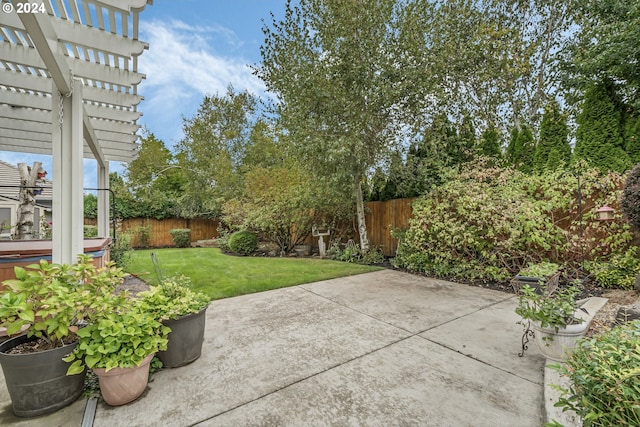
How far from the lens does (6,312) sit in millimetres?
1634

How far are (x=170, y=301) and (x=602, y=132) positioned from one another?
289 inches

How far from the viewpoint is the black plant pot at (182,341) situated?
230 cm

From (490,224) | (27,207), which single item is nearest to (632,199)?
(490,224)

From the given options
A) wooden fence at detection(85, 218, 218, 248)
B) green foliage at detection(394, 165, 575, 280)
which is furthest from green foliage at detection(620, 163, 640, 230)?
wooden fence at detection(85, 218, 218, 248)

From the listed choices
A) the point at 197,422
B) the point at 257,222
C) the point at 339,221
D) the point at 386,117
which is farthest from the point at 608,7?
the point at 197,422

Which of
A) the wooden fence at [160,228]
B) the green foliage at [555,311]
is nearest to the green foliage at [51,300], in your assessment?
the green foliage at [555,311]

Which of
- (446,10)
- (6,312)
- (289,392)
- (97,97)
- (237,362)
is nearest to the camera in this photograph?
(6,312)

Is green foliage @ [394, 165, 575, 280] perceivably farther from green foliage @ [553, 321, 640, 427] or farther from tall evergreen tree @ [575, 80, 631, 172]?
green foliage @ [553, 321, 640, 427]

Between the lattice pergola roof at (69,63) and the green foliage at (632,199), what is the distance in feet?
18.5

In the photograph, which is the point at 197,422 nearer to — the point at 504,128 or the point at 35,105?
the point at 35,105

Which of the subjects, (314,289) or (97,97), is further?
(314,289)

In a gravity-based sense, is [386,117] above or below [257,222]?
above

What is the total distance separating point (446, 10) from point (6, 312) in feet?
28.6

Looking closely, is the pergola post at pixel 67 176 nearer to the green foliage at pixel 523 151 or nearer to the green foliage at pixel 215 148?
the green foliage at pixel 523 151
